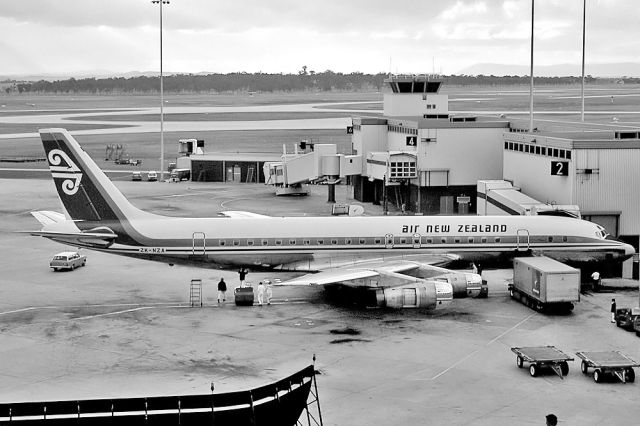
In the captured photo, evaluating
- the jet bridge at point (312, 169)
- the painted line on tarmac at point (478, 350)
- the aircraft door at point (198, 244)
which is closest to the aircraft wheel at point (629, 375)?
the painted line on tarmac at point (478, 350)

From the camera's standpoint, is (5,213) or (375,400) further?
(5,213)

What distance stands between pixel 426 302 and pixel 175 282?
54.5 ft

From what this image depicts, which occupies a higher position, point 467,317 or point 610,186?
point 610,186

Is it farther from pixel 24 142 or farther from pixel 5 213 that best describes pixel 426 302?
pixel 24 142

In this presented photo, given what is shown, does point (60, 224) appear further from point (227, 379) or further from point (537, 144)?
point (537, 144)

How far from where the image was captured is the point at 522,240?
51.4 m

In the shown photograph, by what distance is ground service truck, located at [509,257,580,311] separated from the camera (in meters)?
46.5

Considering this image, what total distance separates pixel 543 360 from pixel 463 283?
1165 centimetres

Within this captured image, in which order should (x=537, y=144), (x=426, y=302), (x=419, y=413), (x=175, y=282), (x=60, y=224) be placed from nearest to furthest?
1. (x=419, y=413)
2. (x=426, y=302)
3. (x=60, y=224)
4. (x=175, y=282)
5. (x=537, y=144)

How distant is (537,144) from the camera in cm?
6444

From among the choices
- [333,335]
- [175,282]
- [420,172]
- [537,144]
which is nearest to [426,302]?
[333,335]

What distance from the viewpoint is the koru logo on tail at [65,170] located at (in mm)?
48844

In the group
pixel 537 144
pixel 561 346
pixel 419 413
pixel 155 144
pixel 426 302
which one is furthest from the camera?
pixel 155 144

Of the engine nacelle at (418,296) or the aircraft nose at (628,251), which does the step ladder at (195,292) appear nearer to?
the engine nacelle at (418,296)
